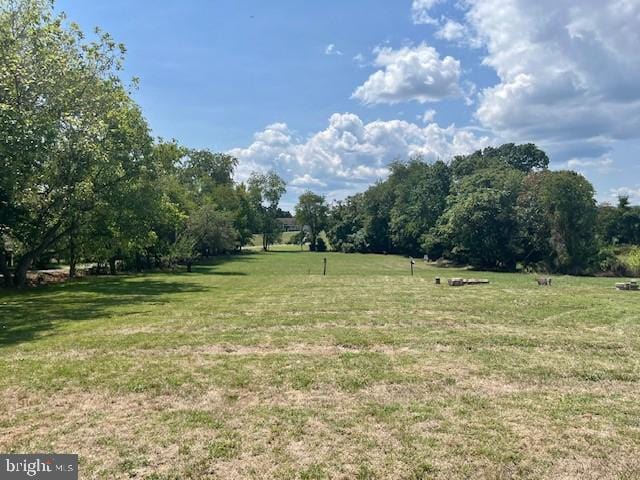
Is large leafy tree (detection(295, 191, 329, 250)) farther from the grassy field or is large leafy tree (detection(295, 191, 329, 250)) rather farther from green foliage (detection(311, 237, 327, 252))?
the grassy field

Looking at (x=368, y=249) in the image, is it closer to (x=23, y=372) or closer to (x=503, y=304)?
(x=503, y=304)

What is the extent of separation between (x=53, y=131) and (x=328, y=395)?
1410 centimetres

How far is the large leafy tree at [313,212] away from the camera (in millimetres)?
83188

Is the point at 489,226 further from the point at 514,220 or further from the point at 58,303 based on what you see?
the point at 58,303

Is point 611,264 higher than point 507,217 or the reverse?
the reverse

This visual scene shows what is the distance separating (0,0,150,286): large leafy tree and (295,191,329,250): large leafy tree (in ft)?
199

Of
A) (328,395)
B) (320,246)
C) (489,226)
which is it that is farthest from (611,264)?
(320,246)

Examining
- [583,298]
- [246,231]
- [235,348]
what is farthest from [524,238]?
[246,231]

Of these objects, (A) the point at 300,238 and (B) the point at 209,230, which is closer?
(B) the point at 209,230

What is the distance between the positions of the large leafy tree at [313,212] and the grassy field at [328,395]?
72.5 m

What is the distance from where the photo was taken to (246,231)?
6800 cm

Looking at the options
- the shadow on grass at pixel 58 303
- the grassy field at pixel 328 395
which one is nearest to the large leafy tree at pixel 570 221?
the grassy field at pixel 328 395

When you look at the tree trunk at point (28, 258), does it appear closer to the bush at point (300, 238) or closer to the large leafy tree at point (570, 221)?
the large leafy tree at point (570, 221)

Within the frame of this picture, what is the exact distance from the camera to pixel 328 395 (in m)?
5.43
